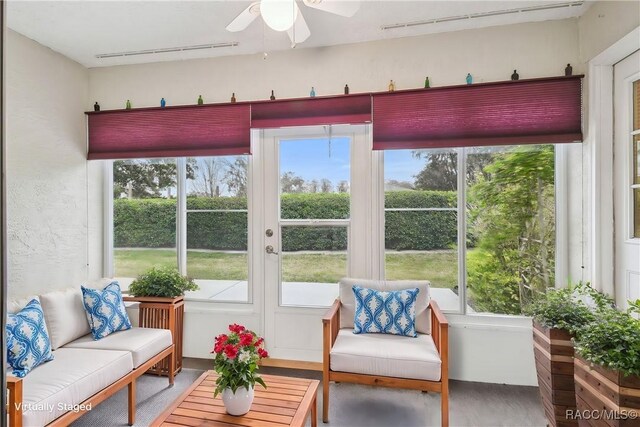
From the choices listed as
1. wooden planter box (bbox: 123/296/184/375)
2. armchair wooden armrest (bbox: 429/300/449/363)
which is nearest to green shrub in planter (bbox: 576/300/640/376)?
armchair wooden armrest (bbox: 429/300/449/363)

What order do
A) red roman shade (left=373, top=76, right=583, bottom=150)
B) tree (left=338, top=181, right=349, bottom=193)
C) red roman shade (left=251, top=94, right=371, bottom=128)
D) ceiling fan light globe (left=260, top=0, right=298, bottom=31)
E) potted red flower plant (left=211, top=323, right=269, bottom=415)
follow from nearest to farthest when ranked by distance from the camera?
ceiling fan light globe (left=260, top=0, right=298, bottom=31) → potted red flower plant (left=211, top=323, right=269, bottom=415) → red roman shade (left=373, top=76, right=583, bottom=150) → red roman shade (left=251, top=94, right=371, bottom=128) → tree (left=338, top=181, right=349, bottom=193)

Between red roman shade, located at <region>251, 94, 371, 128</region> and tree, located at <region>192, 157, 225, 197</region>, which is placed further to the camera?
tree, located at <region>192, 157, 225, 197</region>

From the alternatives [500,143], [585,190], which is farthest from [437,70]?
[585,190]

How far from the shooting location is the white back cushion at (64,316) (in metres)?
2.24

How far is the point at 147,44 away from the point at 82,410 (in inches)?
105

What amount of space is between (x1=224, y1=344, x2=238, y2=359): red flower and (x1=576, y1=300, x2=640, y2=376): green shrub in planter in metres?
1.69

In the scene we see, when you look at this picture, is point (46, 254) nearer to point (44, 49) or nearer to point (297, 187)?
point (44, 49)

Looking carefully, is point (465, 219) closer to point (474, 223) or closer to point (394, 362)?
point (474, 223)

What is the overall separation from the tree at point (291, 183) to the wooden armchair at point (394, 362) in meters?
1.14

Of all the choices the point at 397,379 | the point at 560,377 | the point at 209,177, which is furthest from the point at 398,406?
the point at 209,177

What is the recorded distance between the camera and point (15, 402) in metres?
1.46

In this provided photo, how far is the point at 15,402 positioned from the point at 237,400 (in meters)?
0.96

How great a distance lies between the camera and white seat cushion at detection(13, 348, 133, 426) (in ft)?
5.22

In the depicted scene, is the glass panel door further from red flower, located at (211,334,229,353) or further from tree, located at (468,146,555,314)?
red flower, located at (211,334,229,353)
